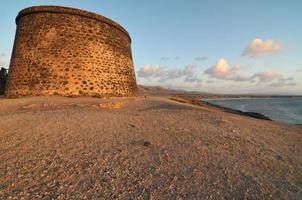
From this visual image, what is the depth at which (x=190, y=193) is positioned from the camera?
2664mm

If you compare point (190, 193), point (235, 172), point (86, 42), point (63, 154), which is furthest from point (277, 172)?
point (86, 42)

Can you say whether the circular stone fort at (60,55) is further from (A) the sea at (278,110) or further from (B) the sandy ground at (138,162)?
(A) the sea at (278,110)

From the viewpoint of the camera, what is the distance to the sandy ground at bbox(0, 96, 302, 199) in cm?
267

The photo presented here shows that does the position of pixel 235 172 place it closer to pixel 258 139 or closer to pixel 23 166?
pixel 258 139


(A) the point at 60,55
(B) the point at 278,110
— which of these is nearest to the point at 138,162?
(A) the point at 60,55

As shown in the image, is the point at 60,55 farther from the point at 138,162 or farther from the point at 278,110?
the point at 278,110

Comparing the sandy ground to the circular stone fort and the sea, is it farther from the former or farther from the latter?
the sea

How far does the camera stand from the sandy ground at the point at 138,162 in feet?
8.76

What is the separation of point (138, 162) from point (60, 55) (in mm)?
11933

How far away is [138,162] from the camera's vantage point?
3.51m

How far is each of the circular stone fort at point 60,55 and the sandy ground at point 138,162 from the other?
23.9 ft

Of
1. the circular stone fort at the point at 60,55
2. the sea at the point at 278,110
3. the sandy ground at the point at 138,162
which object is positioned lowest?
the sea at the point at 278,110

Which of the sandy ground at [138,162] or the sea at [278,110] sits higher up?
the sandy ground at [138,162]

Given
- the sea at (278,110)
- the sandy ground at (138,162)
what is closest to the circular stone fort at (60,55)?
the sandy ground at (138,162)
